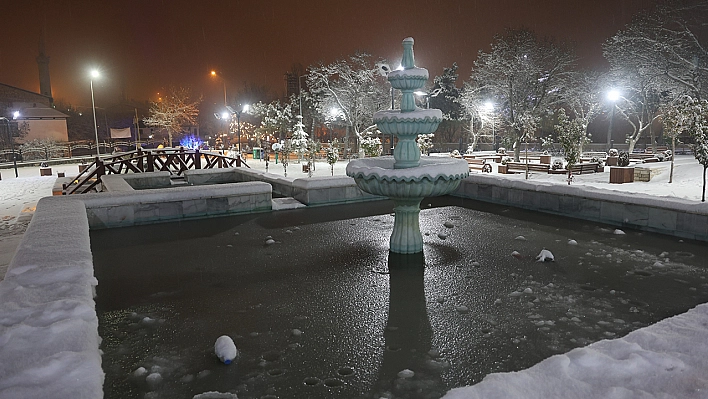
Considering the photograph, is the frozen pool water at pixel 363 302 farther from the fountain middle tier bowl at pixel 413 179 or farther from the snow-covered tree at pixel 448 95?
the snow-covered tree at pixel 448 95

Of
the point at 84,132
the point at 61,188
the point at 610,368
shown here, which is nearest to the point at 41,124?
the point at 84,132

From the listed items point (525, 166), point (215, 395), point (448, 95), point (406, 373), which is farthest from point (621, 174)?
point (448, 95)

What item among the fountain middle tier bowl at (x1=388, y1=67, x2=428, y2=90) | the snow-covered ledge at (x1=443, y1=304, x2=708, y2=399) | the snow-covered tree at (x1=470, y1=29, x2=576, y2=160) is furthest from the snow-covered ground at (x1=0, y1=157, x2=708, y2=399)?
the snow-covered tree at (x1=470, y1=29, x2=576, y2=160)

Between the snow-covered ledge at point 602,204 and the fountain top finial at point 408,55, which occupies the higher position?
the fountain top finial at point 408,55

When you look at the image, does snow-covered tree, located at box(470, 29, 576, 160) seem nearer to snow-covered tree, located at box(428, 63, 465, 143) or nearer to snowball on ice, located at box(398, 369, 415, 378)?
snow-covered tree, located at box(428, 63, 465, 143)

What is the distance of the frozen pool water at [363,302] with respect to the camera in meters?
3.87

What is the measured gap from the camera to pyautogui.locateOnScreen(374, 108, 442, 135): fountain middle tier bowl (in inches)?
275

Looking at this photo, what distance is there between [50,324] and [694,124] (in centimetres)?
1532

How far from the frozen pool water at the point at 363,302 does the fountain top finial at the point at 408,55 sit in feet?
Answer: 10.0

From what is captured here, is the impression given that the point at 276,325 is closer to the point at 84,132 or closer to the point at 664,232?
the point at 664,232

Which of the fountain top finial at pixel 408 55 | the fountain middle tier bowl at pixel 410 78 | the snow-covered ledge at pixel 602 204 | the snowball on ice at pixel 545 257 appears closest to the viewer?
the snowball on ice at pixel 545 257

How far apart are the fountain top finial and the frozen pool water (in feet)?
10.0

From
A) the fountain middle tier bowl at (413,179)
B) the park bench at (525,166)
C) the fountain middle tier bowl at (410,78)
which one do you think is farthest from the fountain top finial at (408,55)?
the park bench at (525,166)

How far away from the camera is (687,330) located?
11.3 ft
